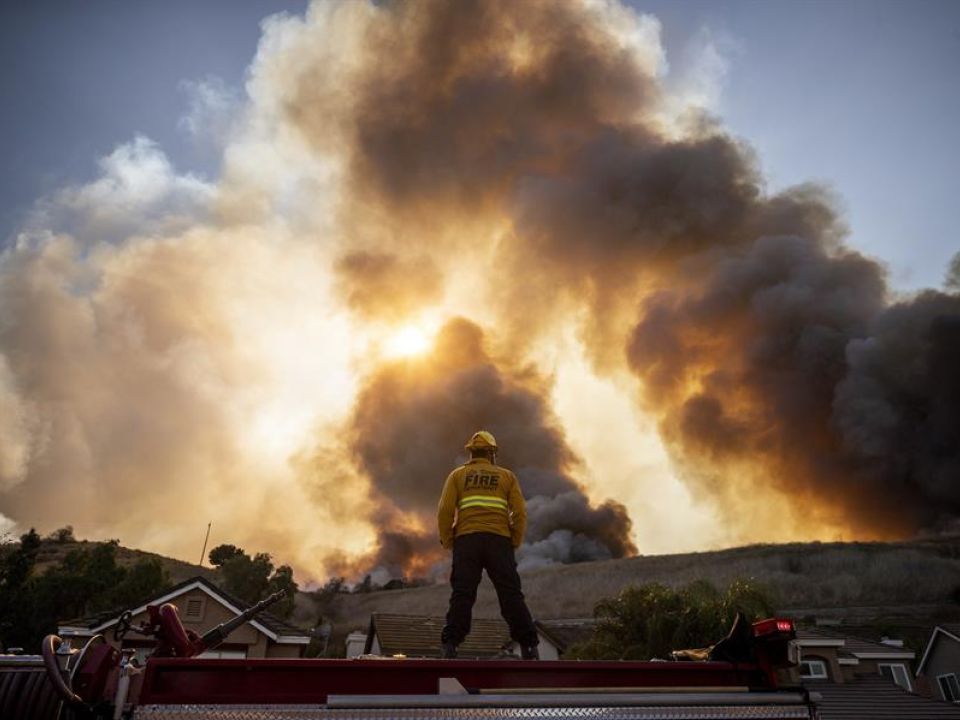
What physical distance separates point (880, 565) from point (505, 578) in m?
67.4

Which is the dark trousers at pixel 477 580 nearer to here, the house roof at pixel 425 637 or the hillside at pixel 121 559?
the house roof at pixel 425 637

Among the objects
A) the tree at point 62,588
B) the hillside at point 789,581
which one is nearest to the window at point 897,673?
the hillside at point 789,581

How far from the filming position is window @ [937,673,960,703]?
30.5 m

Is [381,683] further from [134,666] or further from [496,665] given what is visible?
[134,666]

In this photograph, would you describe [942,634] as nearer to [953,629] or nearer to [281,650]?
[953,629]

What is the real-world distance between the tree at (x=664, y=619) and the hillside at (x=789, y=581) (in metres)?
26.8

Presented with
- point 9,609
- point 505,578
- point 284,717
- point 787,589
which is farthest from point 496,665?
point 787,589

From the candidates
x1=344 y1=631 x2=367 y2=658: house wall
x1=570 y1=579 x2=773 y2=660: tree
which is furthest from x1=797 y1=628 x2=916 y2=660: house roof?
x1=344 y1=631 x2=367 y2=658: house wall

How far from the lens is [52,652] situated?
11.2 feet

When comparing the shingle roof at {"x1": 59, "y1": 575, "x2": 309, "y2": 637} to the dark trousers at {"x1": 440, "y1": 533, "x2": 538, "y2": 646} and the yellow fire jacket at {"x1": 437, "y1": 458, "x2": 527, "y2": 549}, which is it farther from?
the dark trousers at {"x1": 440, "y1": 533, "x2": 538, "y2": 646}

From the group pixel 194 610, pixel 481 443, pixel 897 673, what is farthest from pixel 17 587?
pixel 897 673

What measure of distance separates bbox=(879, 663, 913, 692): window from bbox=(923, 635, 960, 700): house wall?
5005 mm

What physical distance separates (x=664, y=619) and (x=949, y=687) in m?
19.2

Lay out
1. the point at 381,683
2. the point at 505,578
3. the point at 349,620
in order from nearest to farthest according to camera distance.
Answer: the point at 381,683 → the point at 505,578 → the point at 349,620
